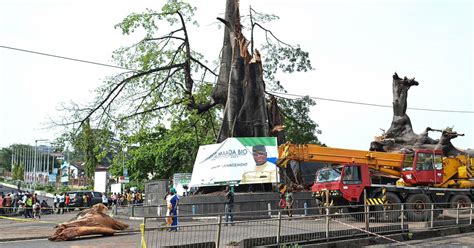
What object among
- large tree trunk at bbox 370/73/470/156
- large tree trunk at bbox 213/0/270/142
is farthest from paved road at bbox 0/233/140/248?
large tree trunk at bbox 370/73/470/156

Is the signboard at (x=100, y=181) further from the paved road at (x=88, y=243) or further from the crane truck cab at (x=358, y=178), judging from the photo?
the paved road at (x=88, y=243)

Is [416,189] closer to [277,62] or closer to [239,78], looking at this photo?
[239,78]

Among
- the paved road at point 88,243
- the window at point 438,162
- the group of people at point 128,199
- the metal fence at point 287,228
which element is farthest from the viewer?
the group of people at point 128,199

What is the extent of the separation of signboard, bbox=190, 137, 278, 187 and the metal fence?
7646mm

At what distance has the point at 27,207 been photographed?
99.2ft

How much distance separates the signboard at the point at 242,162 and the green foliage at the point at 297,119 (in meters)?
14.2

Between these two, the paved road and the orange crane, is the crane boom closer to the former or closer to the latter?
the orange crane

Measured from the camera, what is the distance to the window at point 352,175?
67.7ft

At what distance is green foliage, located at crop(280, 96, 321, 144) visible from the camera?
4022cm

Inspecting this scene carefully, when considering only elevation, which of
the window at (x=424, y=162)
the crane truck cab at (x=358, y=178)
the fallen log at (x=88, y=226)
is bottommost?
the fallen log at (x=88, y=226)

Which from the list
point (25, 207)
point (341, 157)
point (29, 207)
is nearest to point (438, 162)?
point (341, 157)

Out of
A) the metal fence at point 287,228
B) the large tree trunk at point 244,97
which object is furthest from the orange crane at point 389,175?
the large tree trunk at point 244,97

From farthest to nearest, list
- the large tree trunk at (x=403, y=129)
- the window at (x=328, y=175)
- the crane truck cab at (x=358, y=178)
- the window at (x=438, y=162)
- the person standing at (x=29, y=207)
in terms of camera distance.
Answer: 1. the large tree trunk at (x=403, y=129)
2. the person standing at (x=29, y=207)
3. the window at (x=438, y=162)
4. the window at (x=328, y=175)
5. the crane truck cab at (x=358, y=178)

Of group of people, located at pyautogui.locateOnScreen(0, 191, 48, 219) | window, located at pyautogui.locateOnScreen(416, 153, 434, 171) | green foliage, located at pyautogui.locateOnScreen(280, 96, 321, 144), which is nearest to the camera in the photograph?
window, located at pyautogui.locateOnScreen(416, 153, 434, 171)
